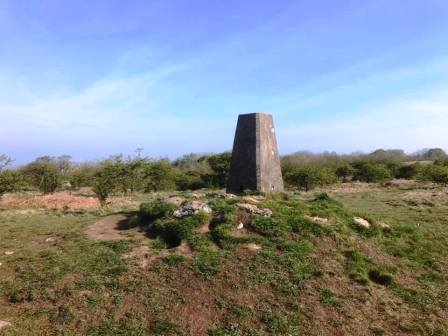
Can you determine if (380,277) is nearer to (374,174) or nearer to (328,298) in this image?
(328,298)

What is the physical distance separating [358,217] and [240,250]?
3.83 meters

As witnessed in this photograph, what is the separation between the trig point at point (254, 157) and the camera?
11.2 meters

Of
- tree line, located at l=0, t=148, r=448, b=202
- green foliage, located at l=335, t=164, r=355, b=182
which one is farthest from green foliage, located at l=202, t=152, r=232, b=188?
green foliage, located at l=335, t=164, r=355, b=182

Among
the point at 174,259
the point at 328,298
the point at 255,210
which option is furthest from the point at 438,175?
the point at 174,259

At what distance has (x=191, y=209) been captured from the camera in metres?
8.83

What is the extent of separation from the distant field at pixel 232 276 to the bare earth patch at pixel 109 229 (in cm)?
6

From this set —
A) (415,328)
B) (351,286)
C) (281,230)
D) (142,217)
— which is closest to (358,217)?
(281,230)

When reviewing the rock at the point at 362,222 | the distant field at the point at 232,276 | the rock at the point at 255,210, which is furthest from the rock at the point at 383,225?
the rock at the point at 255,210

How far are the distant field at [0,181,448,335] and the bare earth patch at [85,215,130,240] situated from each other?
0.06 metres

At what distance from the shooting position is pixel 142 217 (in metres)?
9.69

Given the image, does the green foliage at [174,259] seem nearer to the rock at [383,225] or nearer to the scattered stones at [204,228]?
the scattered stones at [204,228]

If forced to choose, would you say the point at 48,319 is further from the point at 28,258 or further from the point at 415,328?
the point at 415,328

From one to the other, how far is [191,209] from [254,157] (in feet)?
10.4

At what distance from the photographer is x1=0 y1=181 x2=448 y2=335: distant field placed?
18.6ft
